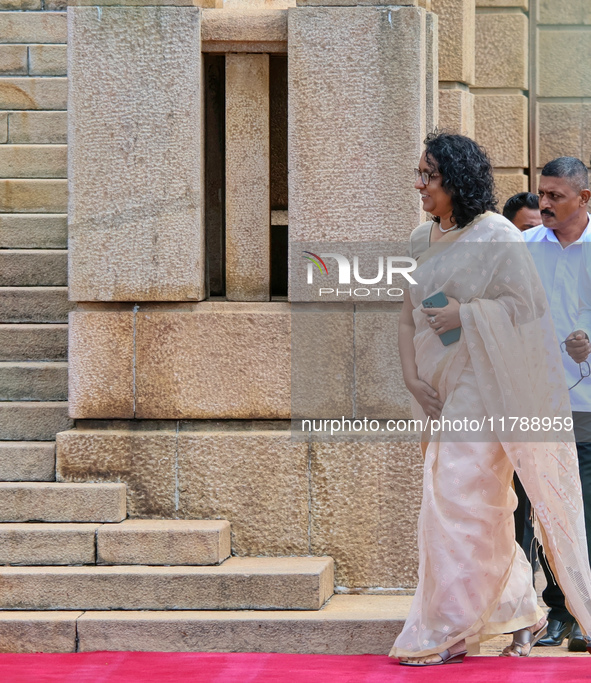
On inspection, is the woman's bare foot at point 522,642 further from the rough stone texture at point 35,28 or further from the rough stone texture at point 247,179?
the rough stone texture at point 35,28

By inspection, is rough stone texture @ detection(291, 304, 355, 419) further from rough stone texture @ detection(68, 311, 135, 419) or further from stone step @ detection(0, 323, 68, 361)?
stone step @ detection(0, 323, 68, 361)

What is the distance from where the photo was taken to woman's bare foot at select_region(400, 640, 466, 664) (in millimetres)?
4520

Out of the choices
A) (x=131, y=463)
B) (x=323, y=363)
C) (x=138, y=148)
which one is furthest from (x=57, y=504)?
(x=138, y=148)

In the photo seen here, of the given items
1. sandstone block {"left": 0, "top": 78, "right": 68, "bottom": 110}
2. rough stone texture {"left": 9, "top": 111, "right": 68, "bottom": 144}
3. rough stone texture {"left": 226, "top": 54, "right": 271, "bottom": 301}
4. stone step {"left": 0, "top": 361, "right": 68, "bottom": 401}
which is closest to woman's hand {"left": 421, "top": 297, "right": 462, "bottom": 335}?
rough stone texture {"left": 226, "top": 54, "right": 271, "bottom": 301}

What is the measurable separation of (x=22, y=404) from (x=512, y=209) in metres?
2.83

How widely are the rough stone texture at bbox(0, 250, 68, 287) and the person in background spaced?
2.82 meters

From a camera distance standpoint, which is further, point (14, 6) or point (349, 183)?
point (14, 6)

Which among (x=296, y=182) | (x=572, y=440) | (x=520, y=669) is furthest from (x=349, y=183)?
(x=520, y=669)

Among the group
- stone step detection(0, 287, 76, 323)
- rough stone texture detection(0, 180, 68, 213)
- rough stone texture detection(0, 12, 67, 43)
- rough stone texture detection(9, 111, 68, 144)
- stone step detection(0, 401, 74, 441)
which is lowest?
stone step detection(0, 401, 74, 441)

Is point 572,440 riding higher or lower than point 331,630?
higher

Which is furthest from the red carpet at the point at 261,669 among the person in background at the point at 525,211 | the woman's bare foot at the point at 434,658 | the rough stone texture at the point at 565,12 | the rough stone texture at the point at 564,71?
the rough stone texture at the point at 565,12

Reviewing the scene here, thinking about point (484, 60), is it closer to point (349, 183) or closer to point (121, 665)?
point (349, 183)

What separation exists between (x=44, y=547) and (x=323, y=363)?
1.63m

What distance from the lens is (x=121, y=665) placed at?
477 centimetres
